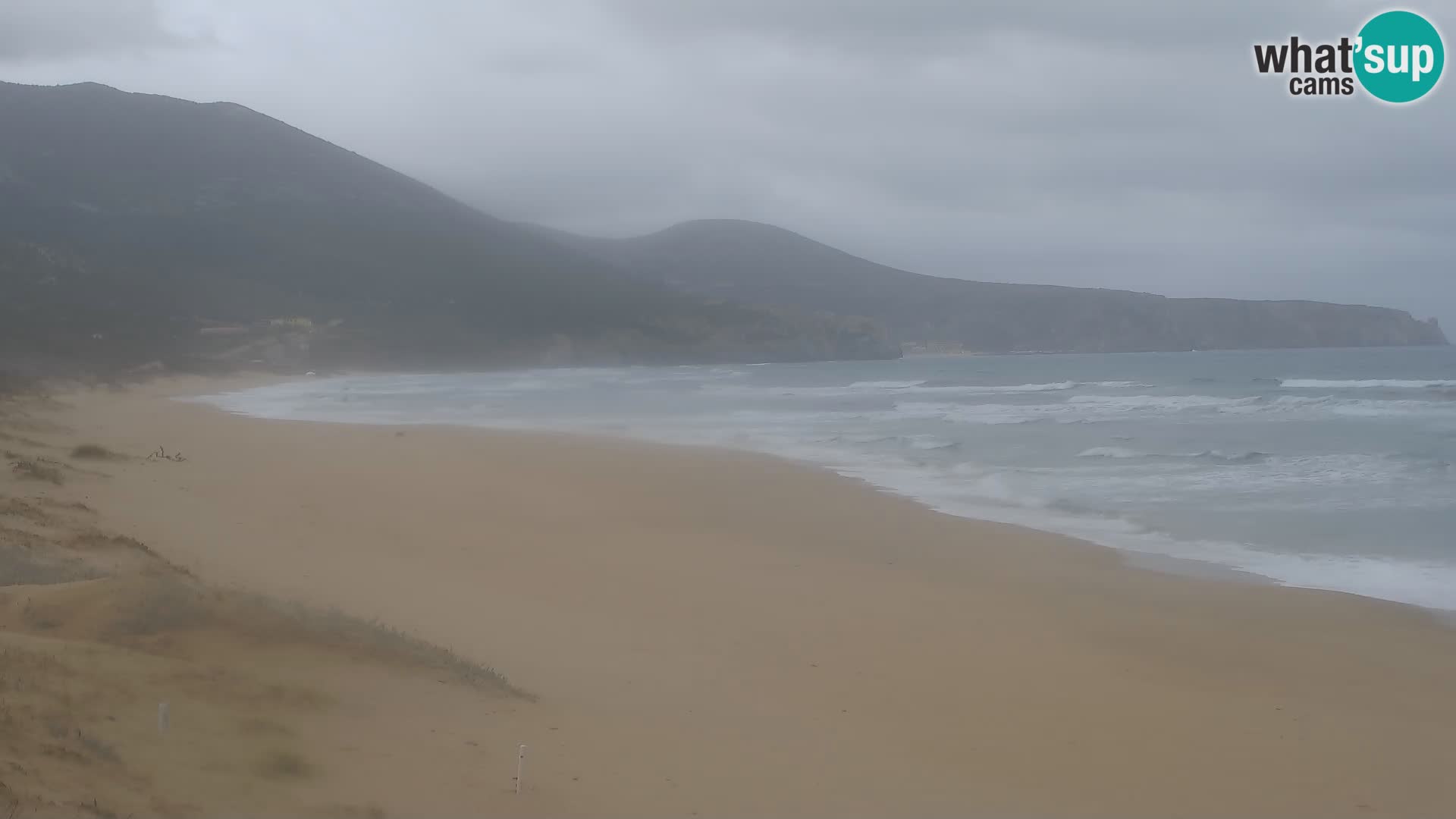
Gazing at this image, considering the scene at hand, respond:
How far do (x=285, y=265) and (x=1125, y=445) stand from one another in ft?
250

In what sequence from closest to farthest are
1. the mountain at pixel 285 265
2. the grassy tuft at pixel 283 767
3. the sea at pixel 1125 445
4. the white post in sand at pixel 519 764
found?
the grassy tuft at pixel 283 767 < the white post in sand at pixel 519 764 < the sea at pixel 1125 445 < the mountain at pixel 285 265

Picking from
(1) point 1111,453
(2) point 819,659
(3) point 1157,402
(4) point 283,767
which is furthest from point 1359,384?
(4) point 283,767

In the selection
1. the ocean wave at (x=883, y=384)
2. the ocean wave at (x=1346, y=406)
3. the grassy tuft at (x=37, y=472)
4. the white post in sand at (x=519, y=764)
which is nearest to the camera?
the white post in sand at (x=519, y=764)

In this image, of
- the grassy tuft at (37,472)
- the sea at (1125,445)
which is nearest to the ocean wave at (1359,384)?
the sea at (1125,445)

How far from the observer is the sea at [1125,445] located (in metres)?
10.4

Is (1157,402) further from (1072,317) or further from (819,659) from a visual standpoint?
(1072,317)

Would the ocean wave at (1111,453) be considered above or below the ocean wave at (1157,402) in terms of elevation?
below

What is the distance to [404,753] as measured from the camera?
4.02 metres

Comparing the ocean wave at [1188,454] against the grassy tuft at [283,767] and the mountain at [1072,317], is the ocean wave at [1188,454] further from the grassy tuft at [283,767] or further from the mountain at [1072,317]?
the mountain at [1072,317]

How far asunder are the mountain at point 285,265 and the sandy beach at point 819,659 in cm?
4413

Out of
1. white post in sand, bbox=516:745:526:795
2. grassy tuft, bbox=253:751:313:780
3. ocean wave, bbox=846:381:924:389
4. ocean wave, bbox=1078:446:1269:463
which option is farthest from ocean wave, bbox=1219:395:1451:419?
grassy tuft, bbox=253:751:313:780

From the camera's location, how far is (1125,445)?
64.3ft

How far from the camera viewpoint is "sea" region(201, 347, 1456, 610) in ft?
34.1

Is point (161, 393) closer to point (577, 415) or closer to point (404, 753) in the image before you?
point (577, 415)
